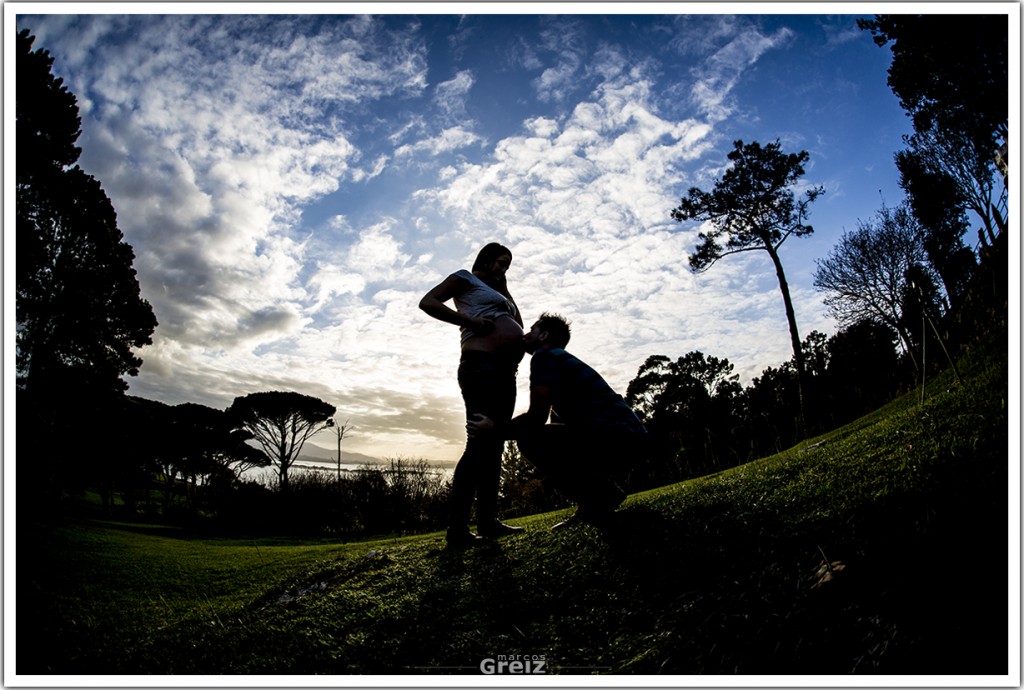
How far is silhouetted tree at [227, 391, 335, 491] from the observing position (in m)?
30.7

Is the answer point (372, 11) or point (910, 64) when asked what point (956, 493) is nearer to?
point (372, 11)

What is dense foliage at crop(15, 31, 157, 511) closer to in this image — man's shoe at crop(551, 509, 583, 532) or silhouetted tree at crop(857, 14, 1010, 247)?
man's shoe at crop(551, 509, 583, 532)

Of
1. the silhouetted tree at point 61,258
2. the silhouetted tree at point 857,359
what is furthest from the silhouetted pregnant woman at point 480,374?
the silhouetted tree at point 857,359

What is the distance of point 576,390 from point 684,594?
1274mm

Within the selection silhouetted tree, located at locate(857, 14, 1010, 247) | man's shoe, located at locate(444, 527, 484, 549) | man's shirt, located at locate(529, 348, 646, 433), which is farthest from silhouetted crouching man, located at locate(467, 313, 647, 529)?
silhouetted tree, located at locate(857, 14, 1010, 247)

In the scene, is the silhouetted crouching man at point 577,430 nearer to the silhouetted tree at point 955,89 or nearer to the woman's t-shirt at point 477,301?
the woman's t-shirt at point 477,301

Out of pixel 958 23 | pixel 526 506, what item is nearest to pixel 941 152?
pixel 958 23

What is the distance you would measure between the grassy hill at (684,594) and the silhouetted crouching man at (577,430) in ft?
0.78

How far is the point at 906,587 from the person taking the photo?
4.14 ft

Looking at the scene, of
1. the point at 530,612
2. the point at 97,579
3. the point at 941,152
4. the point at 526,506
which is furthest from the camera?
the point at 941,152

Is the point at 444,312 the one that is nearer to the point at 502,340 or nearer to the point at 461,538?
the point at 502,340

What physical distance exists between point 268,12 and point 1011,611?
4481mm

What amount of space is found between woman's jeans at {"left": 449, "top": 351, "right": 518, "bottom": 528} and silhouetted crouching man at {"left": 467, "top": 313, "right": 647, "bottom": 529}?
186 mm

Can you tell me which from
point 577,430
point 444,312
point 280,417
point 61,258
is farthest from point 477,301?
point 280,417
